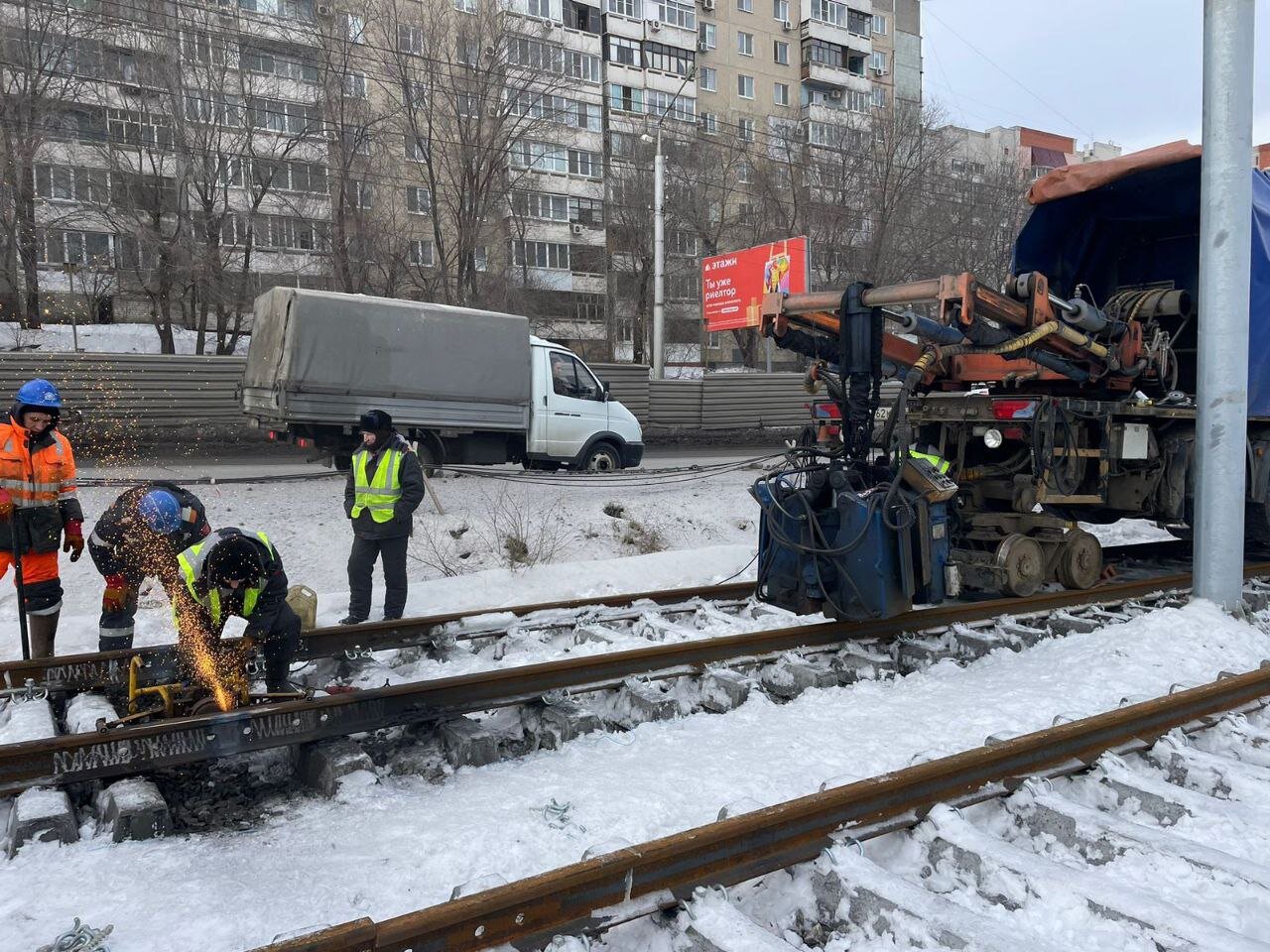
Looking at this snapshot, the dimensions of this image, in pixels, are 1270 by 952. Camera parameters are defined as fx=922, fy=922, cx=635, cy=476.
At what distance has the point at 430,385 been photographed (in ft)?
47.3

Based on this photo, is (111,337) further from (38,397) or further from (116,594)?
(116,594)

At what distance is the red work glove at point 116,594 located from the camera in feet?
18.5

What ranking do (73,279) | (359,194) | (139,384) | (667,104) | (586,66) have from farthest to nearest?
(667,104)
(586,66)
(73,279)
(359,194)
(139,384)

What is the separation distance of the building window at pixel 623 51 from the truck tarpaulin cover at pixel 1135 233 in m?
41.8

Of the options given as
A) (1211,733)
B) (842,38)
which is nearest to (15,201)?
(1211,733)

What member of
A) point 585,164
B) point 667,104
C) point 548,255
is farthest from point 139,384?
point 667,104

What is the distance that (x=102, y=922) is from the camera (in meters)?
2.90

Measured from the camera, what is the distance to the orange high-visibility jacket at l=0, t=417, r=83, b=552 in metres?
5.68

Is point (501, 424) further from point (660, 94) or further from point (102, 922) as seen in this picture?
point (660, 94)

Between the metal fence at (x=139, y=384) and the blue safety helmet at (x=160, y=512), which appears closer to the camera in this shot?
the blue safety helmet at (x=160, y=512)

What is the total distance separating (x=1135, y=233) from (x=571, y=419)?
8.90m

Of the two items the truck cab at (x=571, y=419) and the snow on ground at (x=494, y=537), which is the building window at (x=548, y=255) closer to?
the truck cab at (x=571, y=419)

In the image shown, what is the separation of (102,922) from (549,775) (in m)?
1.82

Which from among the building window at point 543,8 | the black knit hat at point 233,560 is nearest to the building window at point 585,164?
the building window at point 543,8
